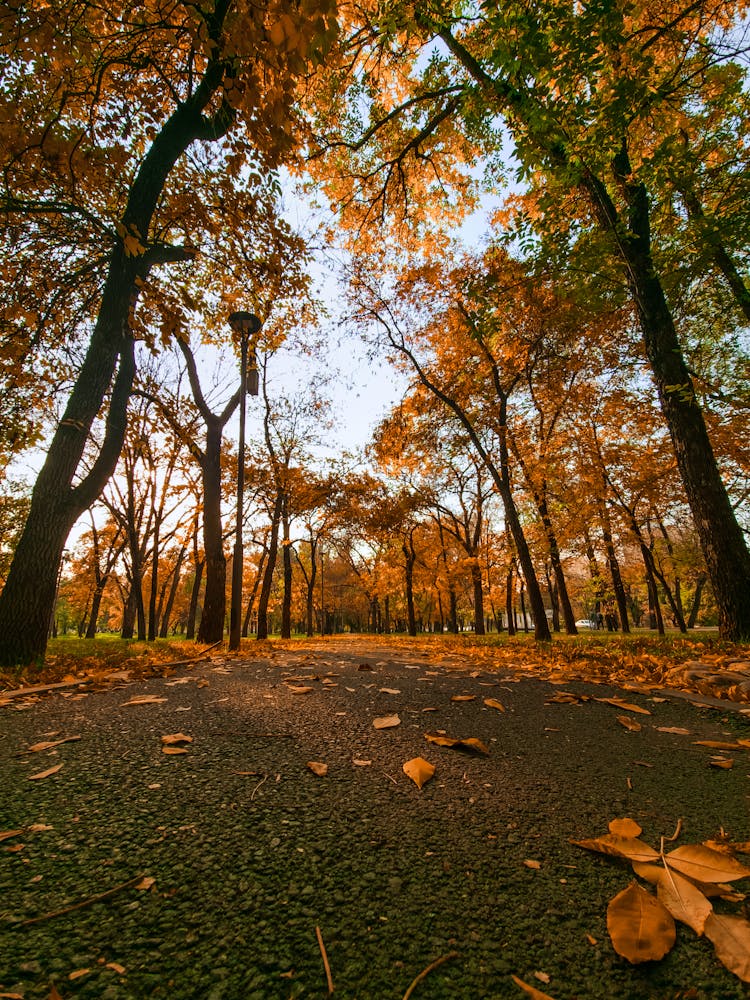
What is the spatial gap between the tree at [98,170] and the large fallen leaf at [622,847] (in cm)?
443

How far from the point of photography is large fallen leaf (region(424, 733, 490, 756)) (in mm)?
2195

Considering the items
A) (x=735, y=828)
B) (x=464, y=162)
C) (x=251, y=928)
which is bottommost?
(x=735, y=828)

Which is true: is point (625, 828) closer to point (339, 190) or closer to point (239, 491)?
point (239, 491)

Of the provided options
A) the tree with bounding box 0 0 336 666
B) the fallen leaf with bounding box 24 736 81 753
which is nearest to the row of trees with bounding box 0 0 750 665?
the tree with bounding box 0 0 336 666

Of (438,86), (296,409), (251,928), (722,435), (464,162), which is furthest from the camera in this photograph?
(296,409)

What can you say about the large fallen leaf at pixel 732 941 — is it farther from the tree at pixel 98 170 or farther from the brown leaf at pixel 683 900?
the tree at pixel 98 170

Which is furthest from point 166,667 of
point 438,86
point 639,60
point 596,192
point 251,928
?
point 438,86

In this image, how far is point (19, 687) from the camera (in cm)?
351

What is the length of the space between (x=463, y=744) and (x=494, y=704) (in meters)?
0.93

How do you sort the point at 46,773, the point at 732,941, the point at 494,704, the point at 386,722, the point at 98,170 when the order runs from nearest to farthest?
the point at 732,941 < the point at 46,773 < the point at 386,722 < the point at 494,704 < the point at 98,170

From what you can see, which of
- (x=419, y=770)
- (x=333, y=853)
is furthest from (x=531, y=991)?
(x=419, y=770)

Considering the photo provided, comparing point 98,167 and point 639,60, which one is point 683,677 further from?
point 98,167

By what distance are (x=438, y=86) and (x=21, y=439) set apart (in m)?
10.1

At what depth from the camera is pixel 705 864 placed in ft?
4.05
